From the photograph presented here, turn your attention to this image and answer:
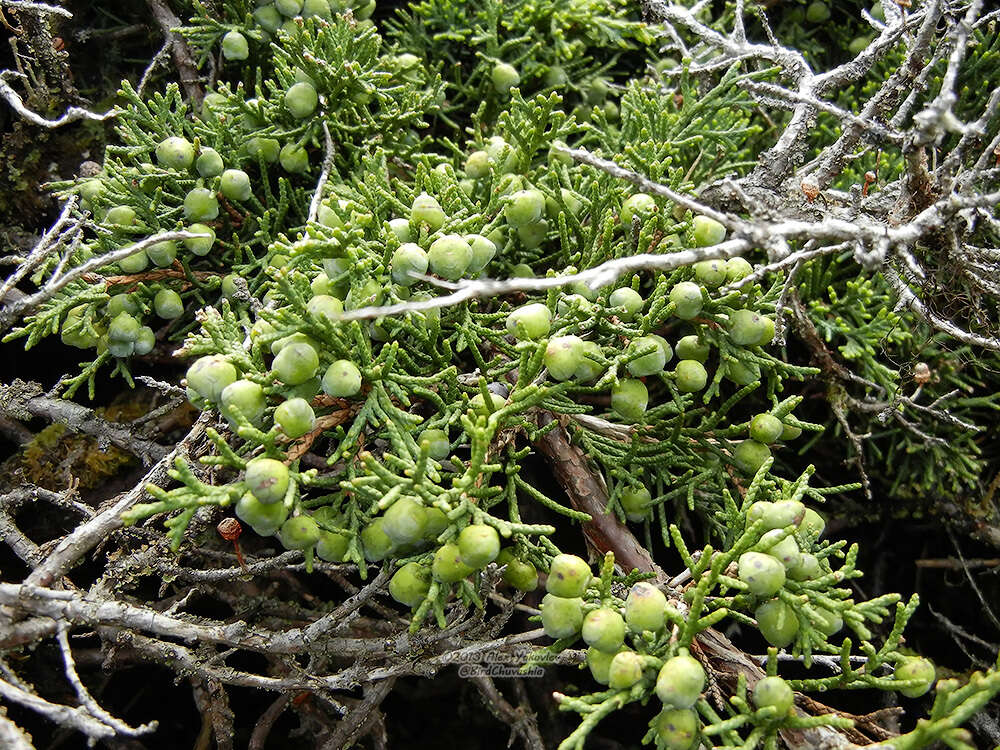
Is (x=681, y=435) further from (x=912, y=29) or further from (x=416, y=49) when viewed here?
(x=416, y=49)

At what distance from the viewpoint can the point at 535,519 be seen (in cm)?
214

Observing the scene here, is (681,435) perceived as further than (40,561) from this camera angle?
Yes

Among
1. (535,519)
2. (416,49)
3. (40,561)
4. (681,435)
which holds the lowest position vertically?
(535,519)

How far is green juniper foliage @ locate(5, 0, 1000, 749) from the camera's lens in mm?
1346

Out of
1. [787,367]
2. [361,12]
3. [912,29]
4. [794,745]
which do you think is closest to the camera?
[794,745]

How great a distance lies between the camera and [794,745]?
4.56ft

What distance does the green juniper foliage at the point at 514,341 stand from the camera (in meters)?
1.35

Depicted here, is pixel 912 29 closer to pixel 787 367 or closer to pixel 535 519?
pixel 787 367

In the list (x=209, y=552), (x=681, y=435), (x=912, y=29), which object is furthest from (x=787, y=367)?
(x=209, y=552)

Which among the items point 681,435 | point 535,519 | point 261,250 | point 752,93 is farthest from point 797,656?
point 261,250

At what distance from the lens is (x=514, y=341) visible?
5.84 feet

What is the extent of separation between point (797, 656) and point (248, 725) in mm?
1487

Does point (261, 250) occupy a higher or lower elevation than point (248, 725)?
higher

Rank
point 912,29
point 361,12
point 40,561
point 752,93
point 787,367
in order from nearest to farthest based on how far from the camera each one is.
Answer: point 40,561, point 787,367, point 912,29, point 752,93, point 361,12
